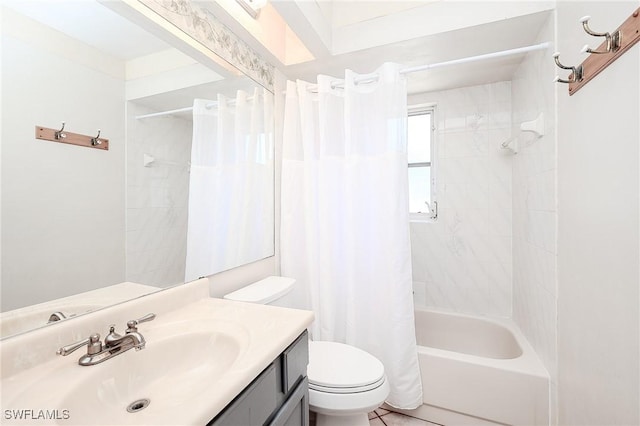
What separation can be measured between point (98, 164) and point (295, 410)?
3.38ft

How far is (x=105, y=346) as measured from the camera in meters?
0.73

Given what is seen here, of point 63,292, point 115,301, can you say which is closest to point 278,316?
point 115,301

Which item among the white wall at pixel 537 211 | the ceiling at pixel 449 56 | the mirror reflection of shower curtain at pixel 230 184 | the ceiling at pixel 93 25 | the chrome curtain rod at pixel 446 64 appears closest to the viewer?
the ceiling at pixel 93 25

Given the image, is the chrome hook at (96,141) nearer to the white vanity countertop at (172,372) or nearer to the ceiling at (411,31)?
the white vanity countertop at (172,372)

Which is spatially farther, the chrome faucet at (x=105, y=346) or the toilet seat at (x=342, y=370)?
the toilet seat at (x=342, y=370)

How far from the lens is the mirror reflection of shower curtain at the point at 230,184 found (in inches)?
50.4

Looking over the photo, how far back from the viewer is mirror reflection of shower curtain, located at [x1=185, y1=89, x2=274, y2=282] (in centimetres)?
128

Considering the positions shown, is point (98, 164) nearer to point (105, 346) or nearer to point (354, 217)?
point (105, 346)

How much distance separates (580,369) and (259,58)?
226cm

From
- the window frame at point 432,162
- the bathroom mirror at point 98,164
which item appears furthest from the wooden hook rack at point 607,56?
the bathroom mirror at point 98,164

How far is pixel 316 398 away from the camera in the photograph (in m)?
1.19

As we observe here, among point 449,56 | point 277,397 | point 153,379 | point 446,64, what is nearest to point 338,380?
point 277,397

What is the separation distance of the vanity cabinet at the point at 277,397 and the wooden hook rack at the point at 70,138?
859mm

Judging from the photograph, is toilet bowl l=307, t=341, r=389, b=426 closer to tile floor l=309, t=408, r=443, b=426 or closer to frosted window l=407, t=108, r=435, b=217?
tile floor l=309, t=408, r=443, b=426
